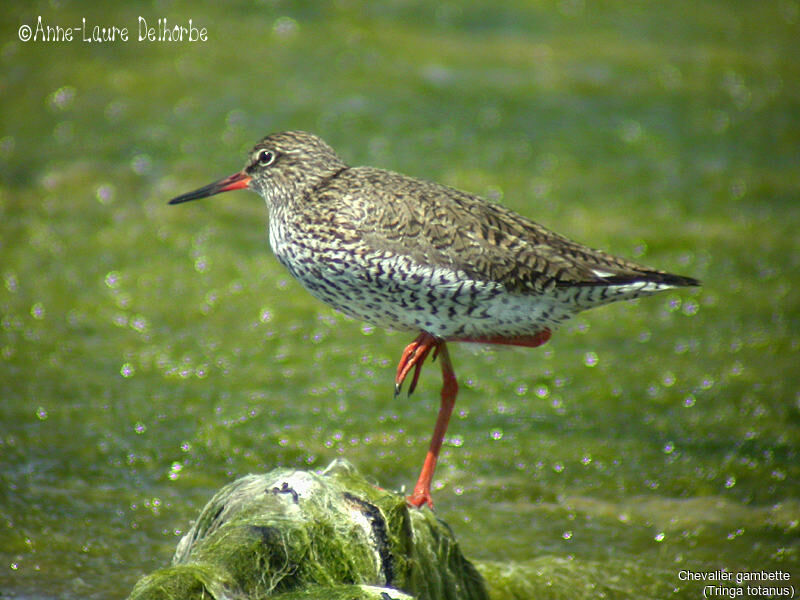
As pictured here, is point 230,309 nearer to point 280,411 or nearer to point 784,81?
point 280,411

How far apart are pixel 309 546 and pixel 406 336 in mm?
4168

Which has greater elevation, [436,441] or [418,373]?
[418,373]

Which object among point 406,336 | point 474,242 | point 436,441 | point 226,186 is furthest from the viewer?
point 406,336

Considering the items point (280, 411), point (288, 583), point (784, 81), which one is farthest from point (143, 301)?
point (784, 81)

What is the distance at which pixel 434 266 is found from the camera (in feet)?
17.3

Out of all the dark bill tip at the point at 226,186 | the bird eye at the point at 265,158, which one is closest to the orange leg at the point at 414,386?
the bird eye at the point at 265,158

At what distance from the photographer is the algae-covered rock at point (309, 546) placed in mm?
3863

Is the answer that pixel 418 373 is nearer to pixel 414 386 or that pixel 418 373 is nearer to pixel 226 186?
pixel 414 386

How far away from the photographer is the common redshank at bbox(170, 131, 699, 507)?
17.3 feet

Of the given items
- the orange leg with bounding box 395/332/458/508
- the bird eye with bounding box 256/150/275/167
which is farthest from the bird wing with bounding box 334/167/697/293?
the bird eye with bounding box 256/150/275/167

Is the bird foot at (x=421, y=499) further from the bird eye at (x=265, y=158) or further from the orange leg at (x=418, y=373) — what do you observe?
the bird eye at (x=265, y=158)

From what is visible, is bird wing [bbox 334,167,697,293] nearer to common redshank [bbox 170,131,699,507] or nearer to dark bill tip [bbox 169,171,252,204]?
common redshank [bbox 170,131,699,507]

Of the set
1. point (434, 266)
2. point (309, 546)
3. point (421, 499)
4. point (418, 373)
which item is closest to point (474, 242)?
point (434, 266)

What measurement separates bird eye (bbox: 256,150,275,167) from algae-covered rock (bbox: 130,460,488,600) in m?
2.07
